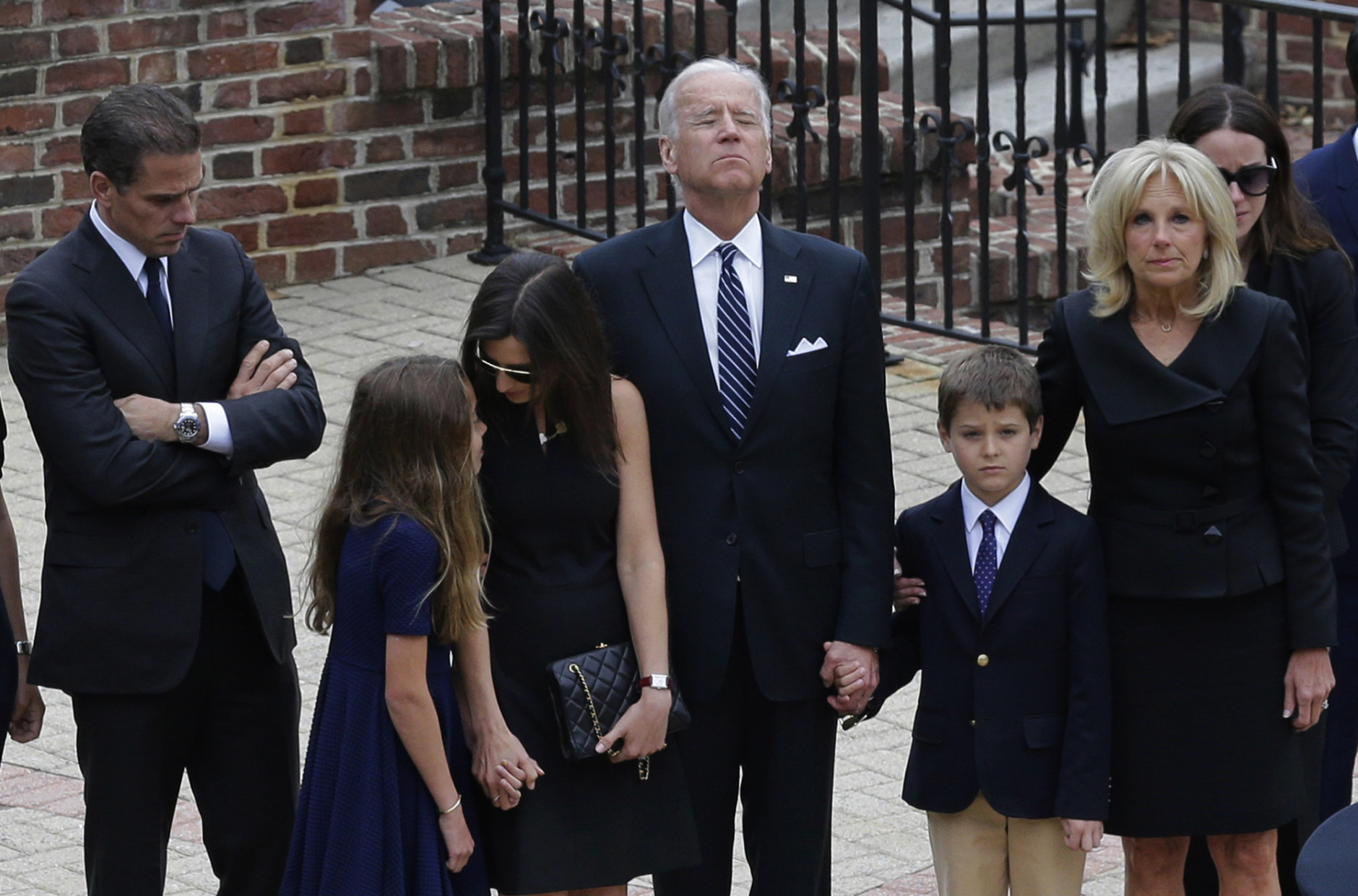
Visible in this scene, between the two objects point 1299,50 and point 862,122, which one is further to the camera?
point 1299,50

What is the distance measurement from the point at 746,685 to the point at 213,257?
4.14 feet

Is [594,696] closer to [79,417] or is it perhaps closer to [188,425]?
[188,425]

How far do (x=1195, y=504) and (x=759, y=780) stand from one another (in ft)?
3.04

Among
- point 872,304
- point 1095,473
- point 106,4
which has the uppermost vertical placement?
point 106,4

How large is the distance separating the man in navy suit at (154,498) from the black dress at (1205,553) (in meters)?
1.48

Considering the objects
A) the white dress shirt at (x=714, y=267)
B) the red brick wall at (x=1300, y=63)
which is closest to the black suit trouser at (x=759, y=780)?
the white dress shirt at (x=714, y=267)

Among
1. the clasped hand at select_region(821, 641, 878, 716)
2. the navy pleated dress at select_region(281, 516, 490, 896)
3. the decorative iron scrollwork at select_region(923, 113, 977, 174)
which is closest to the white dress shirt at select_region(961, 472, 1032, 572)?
the clasped hand at select_region(821, 641, 878, 716)

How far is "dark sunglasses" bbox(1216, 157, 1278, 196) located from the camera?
3891 mm

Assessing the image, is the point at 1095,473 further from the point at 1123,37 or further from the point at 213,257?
the point at 1123,37

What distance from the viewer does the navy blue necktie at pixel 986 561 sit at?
3.81 m

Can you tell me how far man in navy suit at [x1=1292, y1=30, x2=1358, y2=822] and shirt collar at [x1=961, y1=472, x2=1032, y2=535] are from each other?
2.52ft

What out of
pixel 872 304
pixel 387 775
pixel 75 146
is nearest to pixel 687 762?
pixel 387 775

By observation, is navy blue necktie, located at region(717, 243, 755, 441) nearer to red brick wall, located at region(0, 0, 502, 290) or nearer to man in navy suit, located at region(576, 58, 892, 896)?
man in navy suit, located at region(576, 58, 892, 896)

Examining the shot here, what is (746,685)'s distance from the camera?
382 cm
